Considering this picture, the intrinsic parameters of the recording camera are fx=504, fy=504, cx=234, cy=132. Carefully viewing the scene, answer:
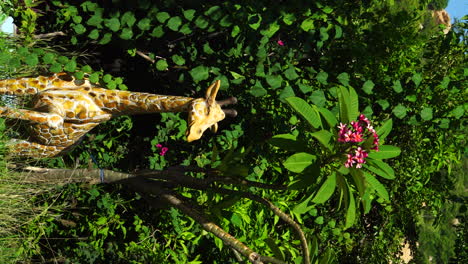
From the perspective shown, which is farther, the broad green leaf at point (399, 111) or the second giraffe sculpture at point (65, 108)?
the broad green leaf at point (399, 111)

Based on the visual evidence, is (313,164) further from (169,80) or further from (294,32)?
(169,80)

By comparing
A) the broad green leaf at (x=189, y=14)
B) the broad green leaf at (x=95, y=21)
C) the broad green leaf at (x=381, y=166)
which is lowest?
the broad green leaf at (x=95, y=21)

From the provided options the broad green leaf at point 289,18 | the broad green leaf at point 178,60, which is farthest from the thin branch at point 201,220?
the broad green leaf at point 289,18

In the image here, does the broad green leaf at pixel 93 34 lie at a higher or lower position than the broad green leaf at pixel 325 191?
lower

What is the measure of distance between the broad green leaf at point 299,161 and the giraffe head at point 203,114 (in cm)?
38

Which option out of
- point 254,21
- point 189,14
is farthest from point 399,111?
point 189,14

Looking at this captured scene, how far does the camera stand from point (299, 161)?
2.34 metres

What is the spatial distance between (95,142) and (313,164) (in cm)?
222

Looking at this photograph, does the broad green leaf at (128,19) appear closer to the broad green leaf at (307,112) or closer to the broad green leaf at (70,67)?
the broad green leaf at (70,67)

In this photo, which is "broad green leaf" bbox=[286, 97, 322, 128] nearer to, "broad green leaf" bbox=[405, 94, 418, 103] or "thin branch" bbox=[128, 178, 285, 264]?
"thin branch" bbox=[128, 178, 285, 264]

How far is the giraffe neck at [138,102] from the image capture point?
2416mm

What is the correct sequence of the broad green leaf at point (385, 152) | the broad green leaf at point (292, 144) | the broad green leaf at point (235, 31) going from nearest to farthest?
the broad green leaf at point (292, 144), the broad green leaf at point (385, 152), the broad green leaf at point (235, 31)

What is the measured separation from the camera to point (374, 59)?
4199mm

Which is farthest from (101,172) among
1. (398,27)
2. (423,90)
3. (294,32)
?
(398,27)
